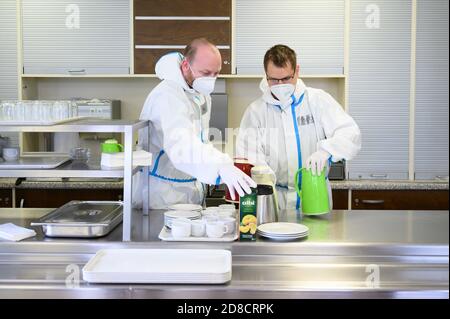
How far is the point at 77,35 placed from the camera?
13.9 feet

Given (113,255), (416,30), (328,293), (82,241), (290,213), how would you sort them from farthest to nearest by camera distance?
(416,30) → (290,213) → (82,241) → (113,255) → (328,293)

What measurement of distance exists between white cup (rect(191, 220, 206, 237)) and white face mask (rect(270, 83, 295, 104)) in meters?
0.98

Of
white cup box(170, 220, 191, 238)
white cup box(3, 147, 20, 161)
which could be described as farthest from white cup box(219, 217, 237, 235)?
white cup box(3, 147, 20, 161)

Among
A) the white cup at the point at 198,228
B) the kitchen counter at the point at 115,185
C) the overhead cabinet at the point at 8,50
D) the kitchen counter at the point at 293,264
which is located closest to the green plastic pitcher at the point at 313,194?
the kitchen counter at the point at 293,264

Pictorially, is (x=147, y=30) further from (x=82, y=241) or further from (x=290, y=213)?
(x=82, y=241)

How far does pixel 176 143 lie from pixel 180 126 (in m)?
0.09

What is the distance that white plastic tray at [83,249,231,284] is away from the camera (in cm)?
166

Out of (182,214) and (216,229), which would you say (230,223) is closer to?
(216,229)

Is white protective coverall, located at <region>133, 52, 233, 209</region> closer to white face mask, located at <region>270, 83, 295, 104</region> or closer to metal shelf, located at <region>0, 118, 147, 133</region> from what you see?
metal shelf, located at <region>0, 118, 147, 133</region>

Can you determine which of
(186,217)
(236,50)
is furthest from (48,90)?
(186,217)

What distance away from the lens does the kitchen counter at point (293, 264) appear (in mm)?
1640

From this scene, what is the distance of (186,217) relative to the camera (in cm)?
204

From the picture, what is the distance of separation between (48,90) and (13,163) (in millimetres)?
2678

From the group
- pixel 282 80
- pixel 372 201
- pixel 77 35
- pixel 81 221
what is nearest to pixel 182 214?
pixel 81 221
